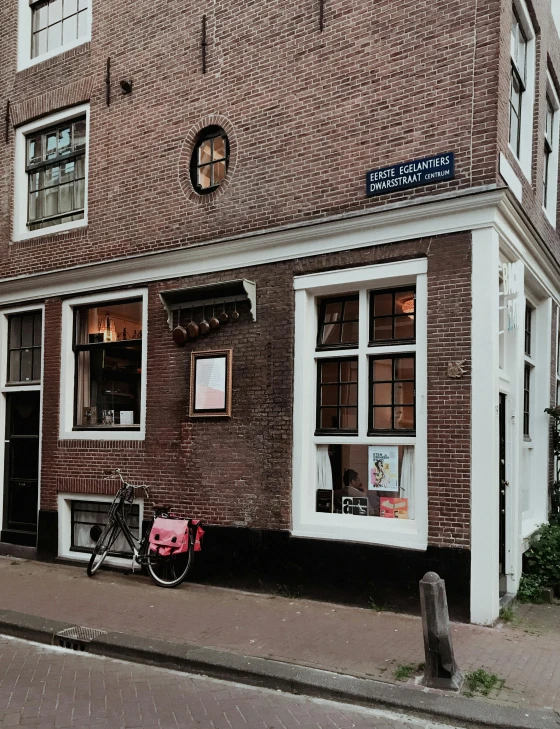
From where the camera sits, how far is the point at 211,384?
9539mm

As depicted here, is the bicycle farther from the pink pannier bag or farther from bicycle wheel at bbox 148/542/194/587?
the pink pannier bag

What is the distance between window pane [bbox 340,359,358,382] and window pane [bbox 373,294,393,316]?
662 millimetres

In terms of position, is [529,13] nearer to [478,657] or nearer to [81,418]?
[478,657]

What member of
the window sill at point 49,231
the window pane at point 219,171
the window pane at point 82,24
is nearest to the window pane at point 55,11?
the window pane at point 82,24

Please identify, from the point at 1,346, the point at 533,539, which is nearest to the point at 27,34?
→ the point at 1,346

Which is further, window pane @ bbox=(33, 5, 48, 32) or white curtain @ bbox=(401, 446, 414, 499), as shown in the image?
window pane @ bbox=(33, 5, 48, 32)

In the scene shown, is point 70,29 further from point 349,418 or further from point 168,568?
point 168,568

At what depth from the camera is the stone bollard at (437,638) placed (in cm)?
561

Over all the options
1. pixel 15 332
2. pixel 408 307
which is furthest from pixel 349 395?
pixel 15 332

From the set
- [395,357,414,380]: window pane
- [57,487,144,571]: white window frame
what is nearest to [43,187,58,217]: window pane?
[57,487,144,571]: white window frame

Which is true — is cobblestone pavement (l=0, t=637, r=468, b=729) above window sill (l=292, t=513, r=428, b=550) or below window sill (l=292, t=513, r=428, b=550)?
below

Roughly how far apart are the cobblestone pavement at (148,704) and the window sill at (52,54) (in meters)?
9.51

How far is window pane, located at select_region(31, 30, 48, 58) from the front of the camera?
12391mm

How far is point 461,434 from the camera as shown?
768 centimetres
